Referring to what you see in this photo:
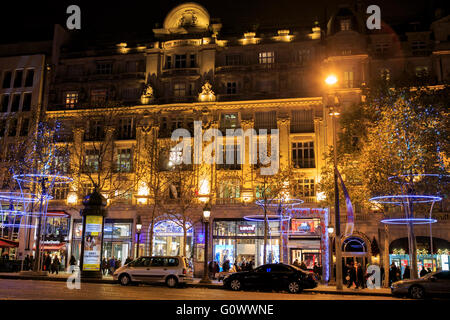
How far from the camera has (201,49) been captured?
1730 inches

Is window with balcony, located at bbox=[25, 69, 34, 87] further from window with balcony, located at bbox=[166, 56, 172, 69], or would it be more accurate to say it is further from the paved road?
the paved road

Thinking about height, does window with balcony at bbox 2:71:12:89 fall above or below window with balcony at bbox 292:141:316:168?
above

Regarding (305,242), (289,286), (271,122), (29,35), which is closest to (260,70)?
(271,122)

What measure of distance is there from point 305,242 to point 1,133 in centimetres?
3287

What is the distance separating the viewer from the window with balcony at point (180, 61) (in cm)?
4469

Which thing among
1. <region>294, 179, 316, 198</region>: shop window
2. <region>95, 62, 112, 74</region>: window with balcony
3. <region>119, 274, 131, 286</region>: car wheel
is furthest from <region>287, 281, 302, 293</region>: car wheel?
<region>95, 62, 112, 74</region>: window with balcony

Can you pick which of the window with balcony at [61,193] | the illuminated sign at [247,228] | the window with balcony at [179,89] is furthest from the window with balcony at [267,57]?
the window with balcony at [61,193]

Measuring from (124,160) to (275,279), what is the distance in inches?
979

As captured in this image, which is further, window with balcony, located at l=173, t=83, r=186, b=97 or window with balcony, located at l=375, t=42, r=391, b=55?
window with balcony, located at l=173, t=83, r=186, b=97

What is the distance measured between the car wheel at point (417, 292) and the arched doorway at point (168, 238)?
22.7 metres

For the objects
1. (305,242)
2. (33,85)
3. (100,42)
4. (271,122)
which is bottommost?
(305,242)

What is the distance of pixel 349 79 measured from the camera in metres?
40.0

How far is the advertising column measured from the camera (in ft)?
76.7

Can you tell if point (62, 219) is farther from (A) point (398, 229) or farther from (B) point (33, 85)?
(A) point (398, 229)
